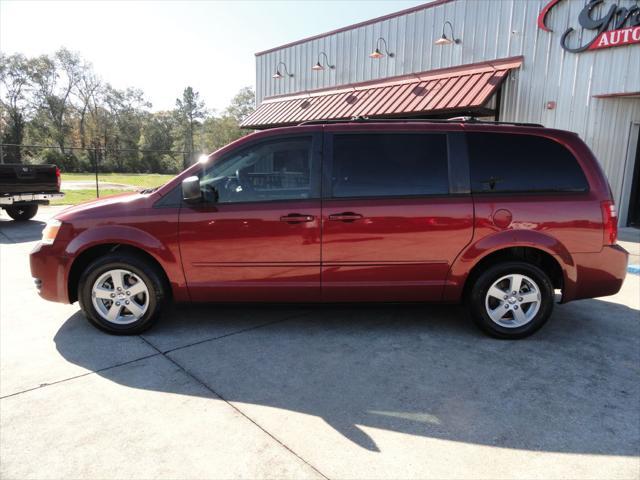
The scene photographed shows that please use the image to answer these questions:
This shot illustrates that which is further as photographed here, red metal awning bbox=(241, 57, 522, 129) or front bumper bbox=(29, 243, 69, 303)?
red metal awning bbox=(241, 57, 522, 129)

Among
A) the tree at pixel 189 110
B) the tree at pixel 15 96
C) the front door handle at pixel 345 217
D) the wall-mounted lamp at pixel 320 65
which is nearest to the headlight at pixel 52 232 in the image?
the front door handle at pixel 345 217

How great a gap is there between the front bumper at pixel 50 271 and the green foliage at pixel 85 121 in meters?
34.1

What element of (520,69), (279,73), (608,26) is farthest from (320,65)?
(608,26)

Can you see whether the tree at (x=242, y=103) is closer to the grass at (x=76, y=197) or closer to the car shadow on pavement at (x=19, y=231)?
the grass at (x=76, y=197)

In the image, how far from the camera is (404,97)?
12.0m

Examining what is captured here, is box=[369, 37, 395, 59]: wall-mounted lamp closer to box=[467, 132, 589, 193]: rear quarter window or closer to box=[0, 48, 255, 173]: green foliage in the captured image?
box=[467, 132, 589, 193]: rear quarter window

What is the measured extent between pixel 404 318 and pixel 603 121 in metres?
8.01

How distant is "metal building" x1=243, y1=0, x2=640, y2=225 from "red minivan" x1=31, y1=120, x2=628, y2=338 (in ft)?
21.2

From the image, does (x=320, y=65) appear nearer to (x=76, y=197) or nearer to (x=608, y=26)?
(x=608, y=26)

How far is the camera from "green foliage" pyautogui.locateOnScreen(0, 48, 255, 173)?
39.7 metres

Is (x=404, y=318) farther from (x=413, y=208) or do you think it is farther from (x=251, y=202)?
(x=251, y=202)

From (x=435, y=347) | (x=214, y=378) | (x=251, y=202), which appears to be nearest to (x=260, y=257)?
(x=251, y=202)

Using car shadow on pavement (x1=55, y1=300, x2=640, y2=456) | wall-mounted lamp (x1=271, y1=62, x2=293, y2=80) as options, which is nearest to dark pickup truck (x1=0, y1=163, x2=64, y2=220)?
car shadow on pavement (x1=55, y1=300, x2=640, y2=456)

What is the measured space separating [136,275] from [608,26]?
1010cm
